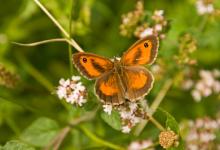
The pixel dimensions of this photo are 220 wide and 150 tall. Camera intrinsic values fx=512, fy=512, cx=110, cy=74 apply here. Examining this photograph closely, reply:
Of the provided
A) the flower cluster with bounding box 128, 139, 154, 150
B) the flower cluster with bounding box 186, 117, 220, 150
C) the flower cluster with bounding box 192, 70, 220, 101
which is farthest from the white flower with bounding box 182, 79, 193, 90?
the flower cluster with bounding box 128, 139, 154, 150

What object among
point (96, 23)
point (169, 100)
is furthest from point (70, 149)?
point (96, 23)

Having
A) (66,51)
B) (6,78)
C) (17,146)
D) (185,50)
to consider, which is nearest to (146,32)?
(185,50)

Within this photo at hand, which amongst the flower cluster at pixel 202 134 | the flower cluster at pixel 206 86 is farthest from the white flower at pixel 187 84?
the flower cluster at pixel 202 134

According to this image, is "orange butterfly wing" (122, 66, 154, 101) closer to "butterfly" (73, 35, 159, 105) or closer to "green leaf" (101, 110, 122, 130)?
"butterfly" (73, 35, 159, 105)

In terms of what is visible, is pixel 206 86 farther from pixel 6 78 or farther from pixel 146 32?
pixel 6 78

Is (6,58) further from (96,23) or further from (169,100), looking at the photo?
(169,100)
